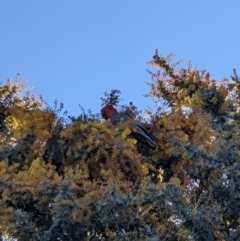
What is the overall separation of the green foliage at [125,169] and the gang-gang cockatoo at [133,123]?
0.41ft

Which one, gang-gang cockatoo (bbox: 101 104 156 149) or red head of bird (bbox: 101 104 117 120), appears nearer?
gang-gang cockatoo (bbox: 101 104 156 149)

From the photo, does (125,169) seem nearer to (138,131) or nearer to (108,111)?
(138,131)

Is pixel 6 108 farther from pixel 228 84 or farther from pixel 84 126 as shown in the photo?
pixel 228 84

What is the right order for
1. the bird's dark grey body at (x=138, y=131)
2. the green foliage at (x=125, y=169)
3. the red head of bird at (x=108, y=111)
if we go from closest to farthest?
the green foliage at (x=125, y=169) < the bird's dark grey body at (x=138, y=131) < the red head of bird at (x=108, y=111)

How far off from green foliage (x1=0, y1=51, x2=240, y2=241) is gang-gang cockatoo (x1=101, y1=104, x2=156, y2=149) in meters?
0.12

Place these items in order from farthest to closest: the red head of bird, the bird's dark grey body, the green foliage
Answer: the red head of bird < the bird's dark grey body < the green foliage

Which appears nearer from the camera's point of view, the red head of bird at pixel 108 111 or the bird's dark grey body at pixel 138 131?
the bird's dark grey body at pixel 138 131

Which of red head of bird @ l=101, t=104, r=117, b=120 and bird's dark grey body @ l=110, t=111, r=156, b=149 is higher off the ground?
red head of bird @ l=101, t=104, r=117, b=120

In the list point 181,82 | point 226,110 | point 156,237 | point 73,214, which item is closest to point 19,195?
point 73,214

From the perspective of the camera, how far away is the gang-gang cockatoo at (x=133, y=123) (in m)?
6.02

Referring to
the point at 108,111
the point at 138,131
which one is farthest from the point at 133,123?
the point at 108,111

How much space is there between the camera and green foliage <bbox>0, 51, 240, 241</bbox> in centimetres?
429

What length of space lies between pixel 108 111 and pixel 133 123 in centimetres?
43

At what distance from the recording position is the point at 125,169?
5570mm
